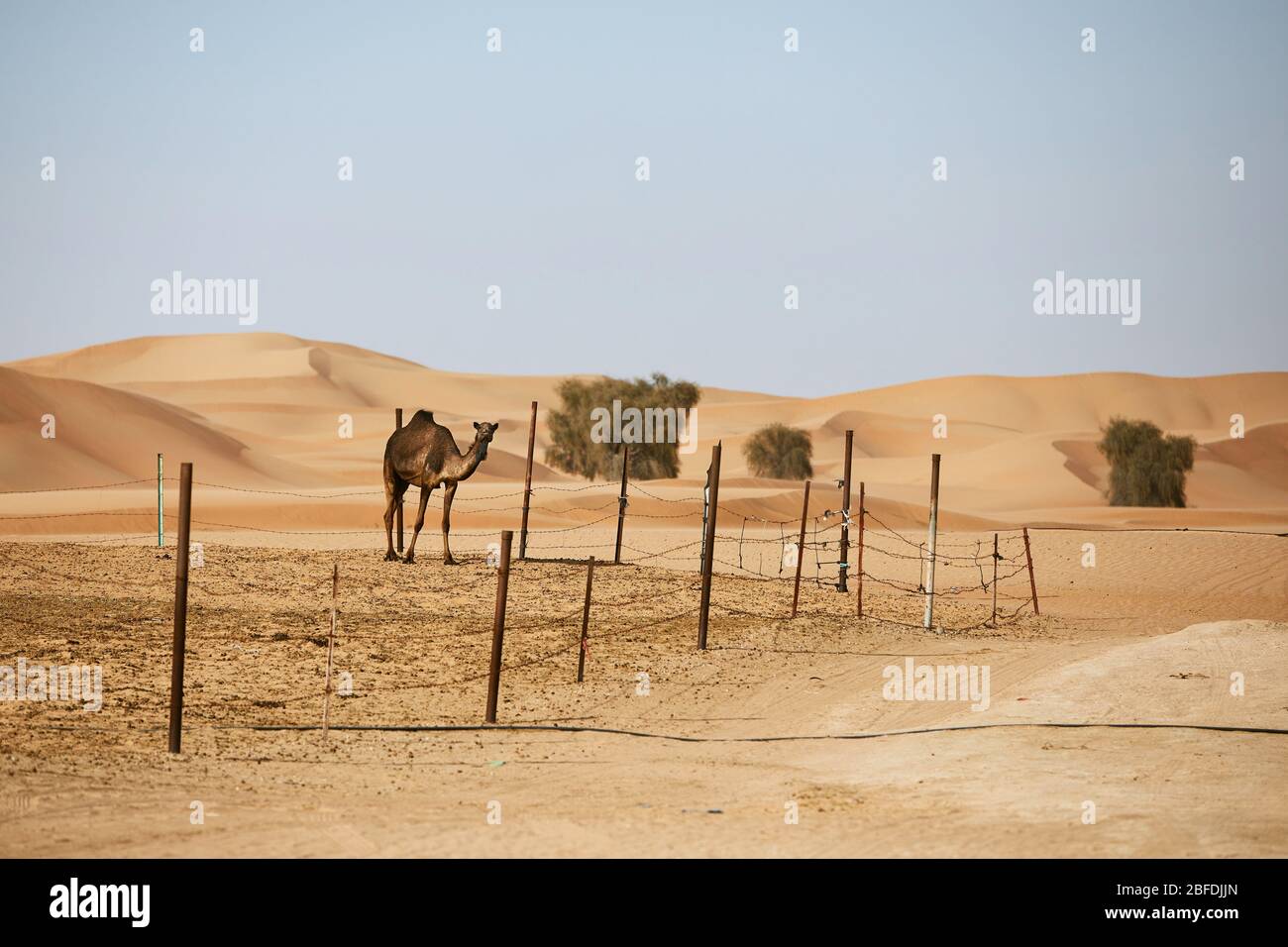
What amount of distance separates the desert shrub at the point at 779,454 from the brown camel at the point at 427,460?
59.2m

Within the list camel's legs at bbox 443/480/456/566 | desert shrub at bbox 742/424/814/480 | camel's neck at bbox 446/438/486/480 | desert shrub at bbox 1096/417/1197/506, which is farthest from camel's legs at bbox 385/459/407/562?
desert shrub at bbox 742/424/814/480

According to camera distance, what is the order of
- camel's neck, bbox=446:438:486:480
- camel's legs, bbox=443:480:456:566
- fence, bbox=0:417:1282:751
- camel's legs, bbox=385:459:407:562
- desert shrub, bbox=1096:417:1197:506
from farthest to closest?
desert shrub, bbox=1096:417:1197:506 < camel's legs, bbox=385:459:407:562 < camel's legs, bbox=443:480:456:566 < camel's neck, bbox=446:438:486:480 < fence, bbox=0:417:1282:751

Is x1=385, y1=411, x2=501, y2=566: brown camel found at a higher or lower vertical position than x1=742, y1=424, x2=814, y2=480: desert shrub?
lower

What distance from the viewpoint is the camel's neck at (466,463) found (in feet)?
83.9

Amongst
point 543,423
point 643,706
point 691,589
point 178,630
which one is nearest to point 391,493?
point 691,589

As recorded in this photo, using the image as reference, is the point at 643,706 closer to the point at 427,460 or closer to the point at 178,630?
the point at 178,630

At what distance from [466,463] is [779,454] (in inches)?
2417

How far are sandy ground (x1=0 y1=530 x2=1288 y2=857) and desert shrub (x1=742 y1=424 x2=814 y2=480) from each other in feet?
192

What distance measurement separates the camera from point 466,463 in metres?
25.7

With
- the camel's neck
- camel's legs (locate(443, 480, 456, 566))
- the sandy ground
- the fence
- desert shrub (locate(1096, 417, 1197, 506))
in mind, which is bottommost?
the sandy ground

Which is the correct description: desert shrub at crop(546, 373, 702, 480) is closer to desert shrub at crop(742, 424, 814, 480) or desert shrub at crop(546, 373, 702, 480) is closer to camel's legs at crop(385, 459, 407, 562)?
desert shrub at crop(742, 424, 814, 480)

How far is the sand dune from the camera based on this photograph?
2618 inches

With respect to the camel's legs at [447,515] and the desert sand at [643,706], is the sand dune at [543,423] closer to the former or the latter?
the desert sand at [643,706]
